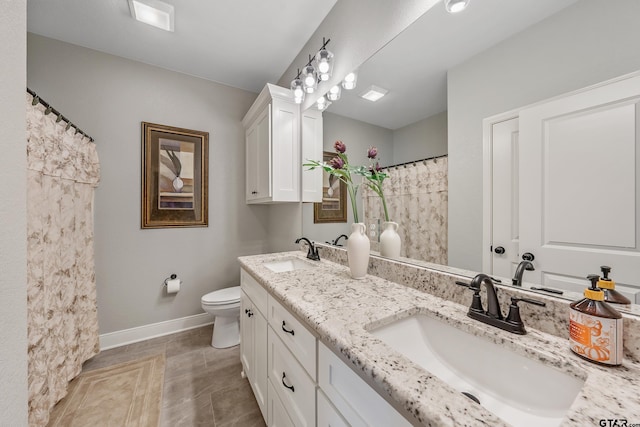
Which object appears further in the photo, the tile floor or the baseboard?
the baseboard

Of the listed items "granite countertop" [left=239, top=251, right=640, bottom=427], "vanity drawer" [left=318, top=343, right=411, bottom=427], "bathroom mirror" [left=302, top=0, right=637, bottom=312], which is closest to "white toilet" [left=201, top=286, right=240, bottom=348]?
"granite countertop" [left=239, top=251, right=640, bottom=427]

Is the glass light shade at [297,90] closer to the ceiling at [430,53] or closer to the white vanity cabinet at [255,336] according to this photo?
the ceiling at [430,53]

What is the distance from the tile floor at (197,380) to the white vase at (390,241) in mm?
1209

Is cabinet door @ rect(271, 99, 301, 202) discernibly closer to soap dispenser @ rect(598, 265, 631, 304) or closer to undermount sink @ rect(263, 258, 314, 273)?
undermount sink @ rect(263, 258, 314, 273)

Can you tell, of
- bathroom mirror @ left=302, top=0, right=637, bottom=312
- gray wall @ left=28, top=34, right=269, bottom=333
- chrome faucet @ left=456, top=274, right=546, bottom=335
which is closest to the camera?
chrome faucet @ left=456, top=274, right=546, bottom=335

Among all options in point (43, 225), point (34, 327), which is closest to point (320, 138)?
point (43, 225)

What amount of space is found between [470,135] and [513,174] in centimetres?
22

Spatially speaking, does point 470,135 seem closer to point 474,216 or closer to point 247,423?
point 474,216

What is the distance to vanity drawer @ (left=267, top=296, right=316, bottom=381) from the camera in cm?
77

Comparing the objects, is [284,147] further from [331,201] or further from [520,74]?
[520,74]

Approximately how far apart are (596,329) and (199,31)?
2.67 metres

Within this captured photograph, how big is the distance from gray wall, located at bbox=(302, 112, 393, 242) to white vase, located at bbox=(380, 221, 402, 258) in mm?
185

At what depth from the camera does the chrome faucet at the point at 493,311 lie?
2.25 feet

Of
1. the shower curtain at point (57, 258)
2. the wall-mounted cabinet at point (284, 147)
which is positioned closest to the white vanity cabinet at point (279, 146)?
the wall-mounted cabinet at point (284, 147)
